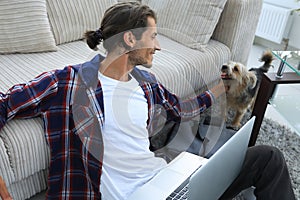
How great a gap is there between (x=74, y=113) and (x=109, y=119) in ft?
0.40

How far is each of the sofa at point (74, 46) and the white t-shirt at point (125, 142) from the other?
15 cm

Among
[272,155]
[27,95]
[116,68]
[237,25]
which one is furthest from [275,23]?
[27,95]

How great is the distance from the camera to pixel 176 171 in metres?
0.92

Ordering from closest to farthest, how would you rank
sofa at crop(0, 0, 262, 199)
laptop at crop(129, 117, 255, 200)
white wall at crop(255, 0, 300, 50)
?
1. laptop at crop(129, 117, 255, 200)
2. sofa at crop(0, 0, 262, 199)
3. white wall at crop(255, 0, 300, 50)

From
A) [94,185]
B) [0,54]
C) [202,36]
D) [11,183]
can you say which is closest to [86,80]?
[94,185]

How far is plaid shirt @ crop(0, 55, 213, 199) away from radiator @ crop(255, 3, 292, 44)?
6.64ft

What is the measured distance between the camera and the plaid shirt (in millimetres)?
928

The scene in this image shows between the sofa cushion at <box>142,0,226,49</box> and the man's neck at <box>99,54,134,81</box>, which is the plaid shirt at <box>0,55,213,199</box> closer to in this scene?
the man's neck at <box>99,54,134,81</box>

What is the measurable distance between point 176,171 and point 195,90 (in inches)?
10.5

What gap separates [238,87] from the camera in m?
1.56

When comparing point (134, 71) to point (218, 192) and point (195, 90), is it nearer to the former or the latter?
point (195, 90)

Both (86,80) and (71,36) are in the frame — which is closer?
(86,80)

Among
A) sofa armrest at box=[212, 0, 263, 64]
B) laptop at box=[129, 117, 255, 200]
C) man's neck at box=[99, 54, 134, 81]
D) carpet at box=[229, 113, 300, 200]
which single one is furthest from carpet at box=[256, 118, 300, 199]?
man's neck at box=[99, 54, 134, 81]

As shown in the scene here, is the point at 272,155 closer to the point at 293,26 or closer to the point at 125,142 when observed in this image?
the point at 125,142
